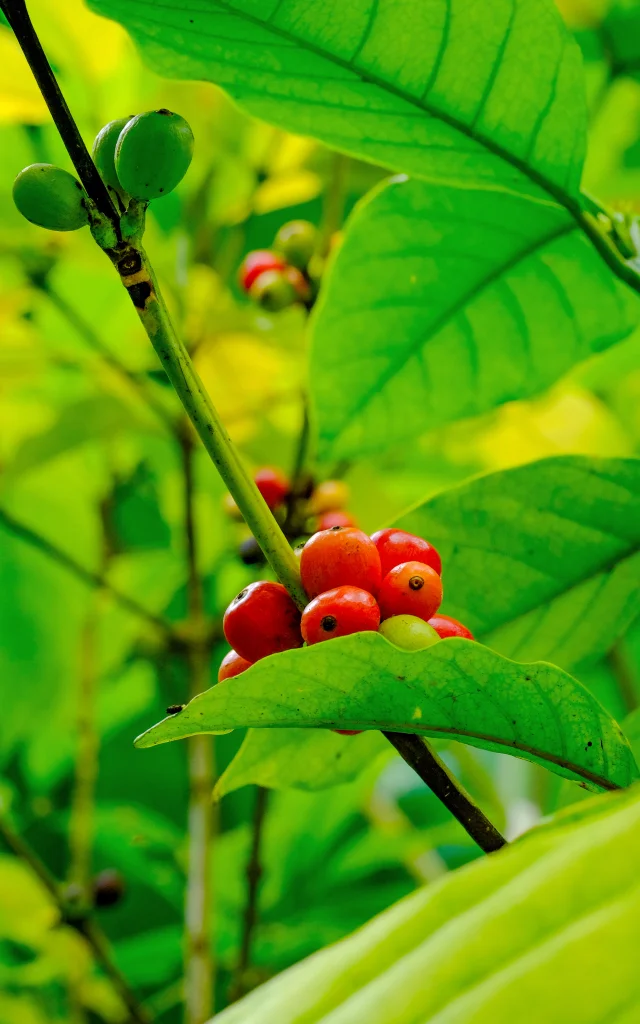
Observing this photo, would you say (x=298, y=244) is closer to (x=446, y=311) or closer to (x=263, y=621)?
(x=446, y=311)

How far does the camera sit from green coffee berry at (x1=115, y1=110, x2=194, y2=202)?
0.36 m

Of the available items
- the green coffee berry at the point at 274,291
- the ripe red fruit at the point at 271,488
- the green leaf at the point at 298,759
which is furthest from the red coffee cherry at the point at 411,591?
the green coffee berry at the point at 274,291

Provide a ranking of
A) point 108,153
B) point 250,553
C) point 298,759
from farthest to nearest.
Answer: point 250,553 → point 298,759 → point 108,153

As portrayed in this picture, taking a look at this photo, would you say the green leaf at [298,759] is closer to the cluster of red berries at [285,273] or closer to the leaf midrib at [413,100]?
the leaf midrib at [413,100]

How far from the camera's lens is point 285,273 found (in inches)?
37.0

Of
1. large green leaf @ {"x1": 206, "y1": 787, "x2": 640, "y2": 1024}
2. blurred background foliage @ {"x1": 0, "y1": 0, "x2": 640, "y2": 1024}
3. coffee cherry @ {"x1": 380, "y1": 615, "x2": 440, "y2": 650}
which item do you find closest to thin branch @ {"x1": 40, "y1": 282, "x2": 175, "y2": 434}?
blurred background foliage @ {"x1": 0, "y1": 0, "x2": 640, "y2": 1024}

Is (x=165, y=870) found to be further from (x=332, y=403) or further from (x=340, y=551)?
(x=340, y=551)

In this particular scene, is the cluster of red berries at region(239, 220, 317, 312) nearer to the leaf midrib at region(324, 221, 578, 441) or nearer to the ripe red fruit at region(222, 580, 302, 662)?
the leaf midrib at region(324, 221, 578, 441)

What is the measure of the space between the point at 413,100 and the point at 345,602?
32 cm

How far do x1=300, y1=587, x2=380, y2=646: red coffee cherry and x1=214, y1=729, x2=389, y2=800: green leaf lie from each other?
0.13 m

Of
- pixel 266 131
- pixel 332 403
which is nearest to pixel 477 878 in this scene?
pixel 332 403

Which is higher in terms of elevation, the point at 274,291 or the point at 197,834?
the point at 274,291

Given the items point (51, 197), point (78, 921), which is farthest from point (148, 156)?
point (78, 921)

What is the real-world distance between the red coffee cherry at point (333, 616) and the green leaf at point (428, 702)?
0.05 ft
